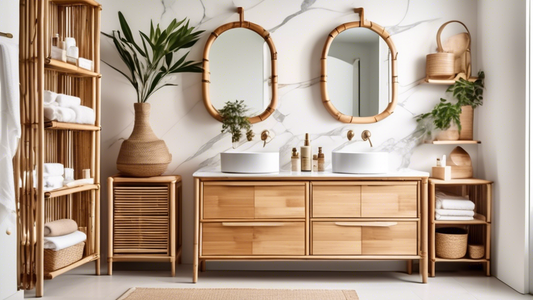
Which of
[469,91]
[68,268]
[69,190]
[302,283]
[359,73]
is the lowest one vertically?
[302,283]

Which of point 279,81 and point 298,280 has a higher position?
point 279,81

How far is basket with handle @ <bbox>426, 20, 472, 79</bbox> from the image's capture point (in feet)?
11.4

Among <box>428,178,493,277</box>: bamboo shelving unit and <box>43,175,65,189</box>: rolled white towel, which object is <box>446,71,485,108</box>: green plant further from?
<box>43,175,65,189</box>: rolled white towel

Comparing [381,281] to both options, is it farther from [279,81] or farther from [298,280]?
[279,81]

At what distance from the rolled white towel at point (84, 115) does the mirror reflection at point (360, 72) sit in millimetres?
1685

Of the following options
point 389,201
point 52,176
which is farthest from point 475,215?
point 52,176

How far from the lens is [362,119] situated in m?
3.58

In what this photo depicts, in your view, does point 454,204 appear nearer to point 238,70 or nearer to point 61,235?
point 238,70

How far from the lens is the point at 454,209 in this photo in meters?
3.29

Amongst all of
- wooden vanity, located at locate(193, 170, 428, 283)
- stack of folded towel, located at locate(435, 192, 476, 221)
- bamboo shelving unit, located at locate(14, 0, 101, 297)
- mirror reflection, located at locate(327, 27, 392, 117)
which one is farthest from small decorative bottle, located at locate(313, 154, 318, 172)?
bamboo shelving unit, located at locate(14, 0, 101, 297)

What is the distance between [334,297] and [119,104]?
82.2 inches

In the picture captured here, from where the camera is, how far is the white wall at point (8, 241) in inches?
102

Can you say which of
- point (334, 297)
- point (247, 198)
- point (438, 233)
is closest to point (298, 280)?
point (334, 297)

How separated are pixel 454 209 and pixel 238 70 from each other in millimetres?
1816
